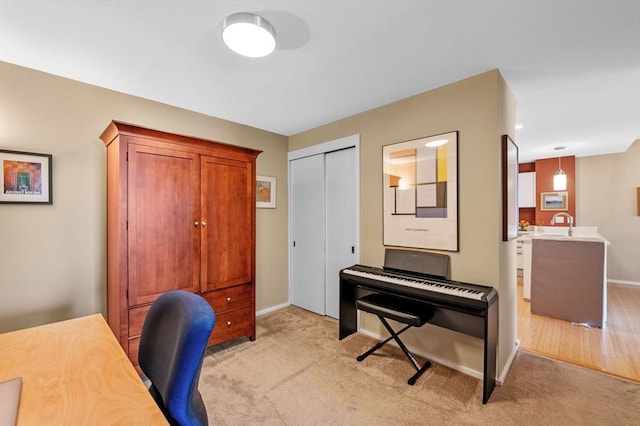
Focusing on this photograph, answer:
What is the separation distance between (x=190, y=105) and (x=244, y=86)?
2.61 ft

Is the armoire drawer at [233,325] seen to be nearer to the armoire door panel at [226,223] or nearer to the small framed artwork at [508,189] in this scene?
the armoire door panel at [226,223]

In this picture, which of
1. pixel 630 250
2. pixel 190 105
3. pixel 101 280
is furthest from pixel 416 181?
pixel 630 250

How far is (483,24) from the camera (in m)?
1.68

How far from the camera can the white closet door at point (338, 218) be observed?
333 cm

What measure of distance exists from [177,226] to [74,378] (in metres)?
1.47

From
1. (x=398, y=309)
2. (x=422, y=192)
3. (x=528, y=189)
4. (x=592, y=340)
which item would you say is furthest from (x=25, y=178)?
(x=528, y=189)

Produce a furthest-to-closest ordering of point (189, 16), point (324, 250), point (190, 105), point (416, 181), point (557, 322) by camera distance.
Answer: point (324, 250), point (557, 322), point (190, 105), point (416, 181), point (189, 16)

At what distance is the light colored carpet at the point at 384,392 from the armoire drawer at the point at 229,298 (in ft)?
1.38

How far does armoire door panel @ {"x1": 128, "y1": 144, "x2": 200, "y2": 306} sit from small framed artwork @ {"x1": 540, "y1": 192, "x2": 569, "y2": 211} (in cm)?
651

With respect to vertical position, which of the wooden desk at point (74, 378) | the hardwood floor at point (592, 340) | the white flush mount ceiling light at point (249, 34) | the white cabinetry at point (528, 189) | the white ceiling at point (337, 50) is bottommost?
the hardwood floor at point (592, 340)

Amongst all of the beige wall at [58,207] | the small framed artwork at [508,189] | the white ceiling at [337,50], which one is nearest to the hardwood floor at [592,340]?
the small framed artwork at [508,189]

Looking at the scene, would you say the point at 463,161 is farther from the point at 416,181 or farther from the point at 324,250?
the point at 324,250

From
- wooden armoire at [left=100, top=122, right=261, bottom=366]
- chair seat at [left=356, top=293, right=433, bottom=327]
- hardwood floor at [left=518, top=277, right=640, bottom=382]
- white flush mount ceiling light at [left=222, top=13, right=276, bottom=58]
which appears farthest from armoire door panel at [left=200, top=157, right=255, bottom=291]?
hardwood floor at [left=518, top=277, right=640, bottom=382]

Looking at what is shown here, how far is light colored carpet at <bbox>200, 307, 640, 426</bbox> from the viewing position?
1836 mm
